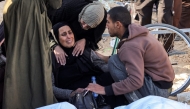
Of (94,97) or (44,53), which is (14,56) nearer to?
(44,53)

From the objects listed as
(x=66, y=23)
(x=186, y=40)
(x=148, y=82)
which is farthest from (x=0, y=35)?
(x=186, y=40)

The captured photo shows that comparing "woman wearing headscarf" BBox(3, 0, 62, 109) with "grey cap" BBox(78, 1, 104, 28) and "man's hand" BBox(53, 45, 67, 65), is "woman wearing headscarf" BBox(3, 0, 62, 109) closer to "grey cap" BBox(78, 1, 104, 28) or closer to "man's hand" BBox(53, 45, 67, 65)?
"man's hand" BBox(53, 45, 67, 65)

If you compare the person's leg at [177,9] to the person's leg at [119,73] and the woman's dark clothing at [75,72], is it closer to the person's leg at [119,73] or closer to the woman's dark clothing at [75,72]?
the woman's dark clothing at [75,72]

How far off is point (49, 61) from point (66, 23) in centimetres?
78

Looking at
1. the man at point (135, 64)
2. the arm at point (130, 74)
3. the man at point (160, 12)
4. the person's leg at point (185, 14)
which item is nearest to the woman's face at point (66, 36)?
the man at point (135, 64)

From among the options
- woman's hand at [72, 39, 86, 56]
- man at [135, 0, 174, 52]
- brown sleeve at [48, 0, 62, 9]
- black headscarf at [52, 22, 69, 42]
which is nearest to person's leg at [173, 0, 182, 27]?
man at [135, 0, 174, 52]

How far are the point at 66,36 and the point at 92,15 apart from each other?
305 mm

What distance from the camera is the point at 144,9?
4.95m

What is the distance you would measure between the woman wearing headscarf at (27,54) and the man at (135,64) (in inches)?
21.5

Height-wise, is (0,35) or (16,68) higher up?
(0,35)

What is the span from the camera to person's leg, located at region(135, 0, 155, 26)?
16.0 feet

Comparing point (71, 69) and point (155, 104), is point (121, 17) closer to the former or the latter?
point (71, 69)

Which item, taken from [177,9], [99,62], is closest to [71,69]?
[99,62]

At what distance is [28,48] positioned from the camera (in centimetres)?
236
